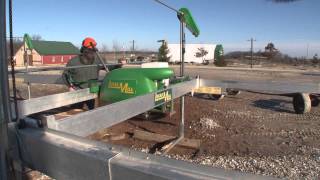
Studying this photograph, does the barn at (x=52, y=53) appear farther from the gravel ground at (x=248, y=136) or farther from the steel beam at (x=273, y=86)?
the steel beam at (x=273, y=86)

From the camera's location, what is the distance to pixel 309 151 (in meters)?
5.89

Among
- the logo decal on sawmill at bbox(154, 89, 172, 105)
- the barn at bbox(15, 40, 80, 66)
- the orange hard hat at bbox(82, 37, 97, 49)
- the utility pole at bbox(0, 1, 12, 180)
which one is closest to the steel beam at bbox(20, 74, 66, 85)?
the orange hard hat at bbox(82, 37, 97, 49)

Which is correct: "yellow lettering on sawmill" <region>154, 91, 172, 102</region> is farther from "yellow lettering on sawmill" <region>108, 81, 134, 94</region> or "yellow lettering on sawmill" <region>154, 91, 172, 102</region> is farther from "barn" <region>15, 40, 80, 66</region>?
"barn" <region>15, 40, 80, 66</region>

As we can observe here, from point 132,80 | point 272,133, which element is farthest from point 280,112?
point 132,80

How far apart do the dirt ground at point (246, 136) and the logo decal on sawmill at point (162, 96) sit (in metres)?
1.79

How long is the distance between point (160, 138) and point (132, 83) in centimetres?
249

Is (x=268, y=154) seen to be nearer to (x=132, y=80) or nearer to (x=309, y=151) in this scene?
(x=309, y=151)

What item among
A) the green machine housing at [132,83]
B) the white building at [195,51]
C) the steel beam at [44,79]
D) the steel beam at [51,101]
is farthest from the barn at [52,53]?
the steel beam at [51,101]

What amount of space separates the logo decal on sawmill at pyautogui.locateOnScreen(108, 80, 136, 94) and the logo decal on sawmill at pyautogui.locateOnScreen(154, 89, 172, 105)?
1.15 meters

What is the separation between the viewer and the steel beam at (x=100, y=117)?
5.22ft

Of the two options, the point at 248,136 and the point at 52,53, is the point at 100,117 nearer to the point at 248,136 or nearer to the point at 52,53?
the point at 248,136

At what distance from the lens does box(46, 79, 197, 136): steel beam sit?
159cm

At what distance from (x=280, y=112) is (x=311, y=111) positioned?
797 mm

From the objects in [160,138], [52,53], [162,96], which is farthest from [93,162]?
[52,53]
